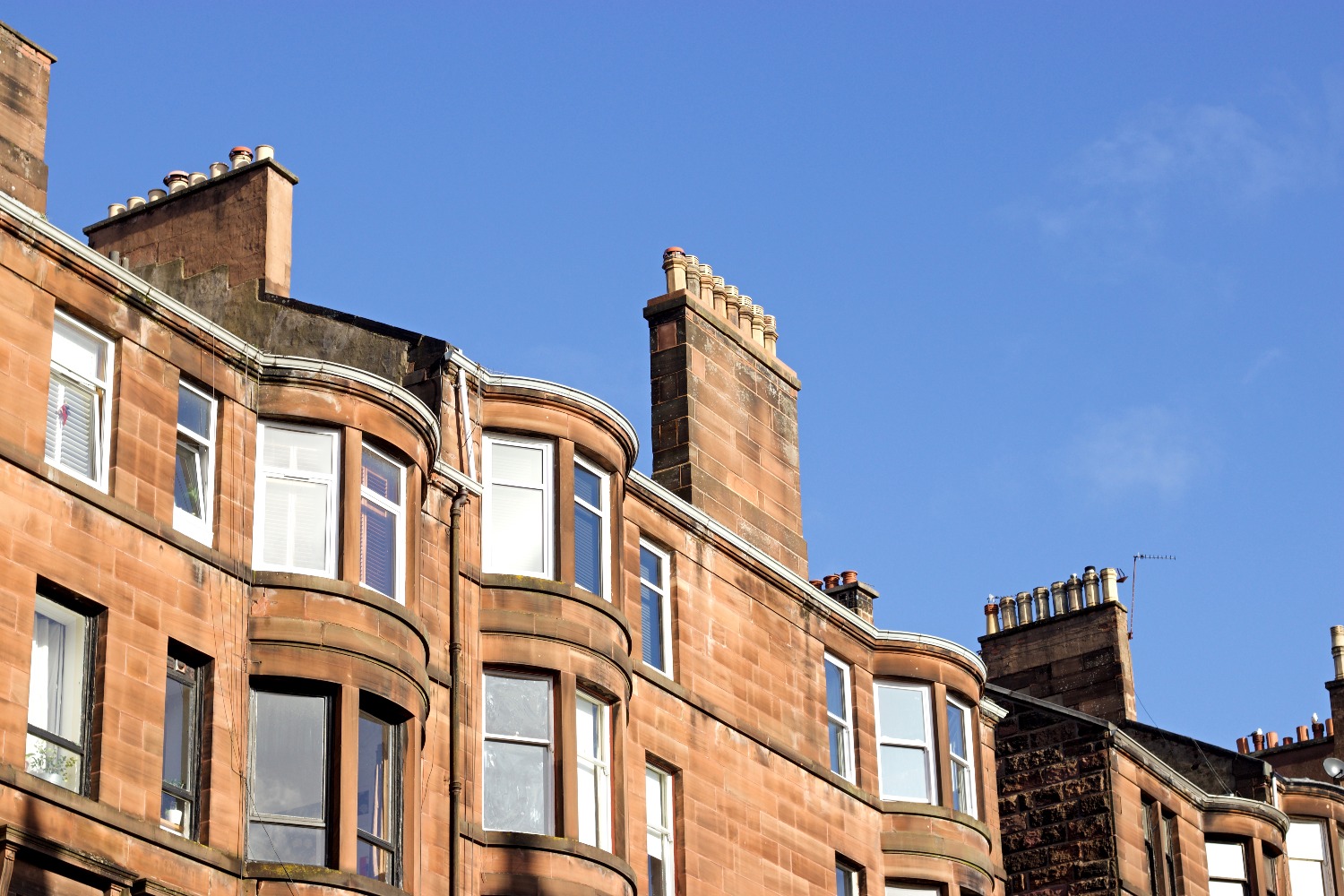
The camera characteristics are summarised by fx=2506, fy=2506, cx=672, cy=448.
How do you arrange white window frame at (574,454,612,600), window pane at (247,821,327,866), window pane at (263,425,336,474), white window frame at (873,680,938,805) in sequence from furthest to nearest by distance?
white window frame at (873,680,938,805) < white window frame at (574,454,612,600) < window pane at (263,425,336,474) < window pane at (247,821,327,866)

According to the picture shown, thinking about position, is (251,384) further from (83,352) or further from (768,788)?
(768,788)

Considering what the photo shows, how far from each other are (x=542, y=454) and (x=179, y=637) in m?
7.20

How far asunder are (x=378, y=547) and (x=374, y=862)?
3.88 metres

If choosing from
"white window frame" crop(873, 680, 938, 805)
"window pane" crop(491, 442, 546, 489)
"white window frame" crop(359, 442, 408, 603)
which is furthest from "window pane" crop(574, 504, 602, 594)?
"white window frame" crop(873, 680, 938, 805)

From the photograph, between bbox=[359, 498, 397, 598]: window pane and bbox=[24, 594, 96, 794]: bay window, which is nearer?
bbox=[24, 594, 96, 794]: bay window

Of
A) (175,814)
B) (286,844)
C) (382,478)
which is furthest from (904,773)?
(175,814)

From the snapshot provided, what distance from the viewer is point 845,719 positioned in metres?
39.0

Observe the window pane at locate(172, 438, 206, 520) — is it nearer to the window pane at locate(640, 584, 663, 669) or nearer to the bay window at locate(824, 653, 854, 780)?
the window pane at locate(640, 584, 663, 669)

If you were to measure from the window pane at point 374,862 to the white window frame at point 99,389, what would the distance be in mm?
5012

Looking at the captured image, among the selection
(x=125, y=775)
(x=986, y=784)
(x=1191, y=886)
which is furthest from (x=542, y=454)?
(x=1191, y=886)

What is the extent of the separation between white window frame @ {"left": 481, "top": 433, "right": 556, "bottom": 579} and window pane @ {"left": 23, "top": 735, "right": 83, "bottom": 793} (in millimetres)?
7777

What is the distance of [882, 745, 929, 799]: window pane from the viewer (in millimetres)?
39469

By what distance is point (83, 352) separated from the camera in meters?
27.6

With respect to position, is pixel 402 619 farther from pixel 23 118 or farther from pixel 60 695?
pixel 23 118
